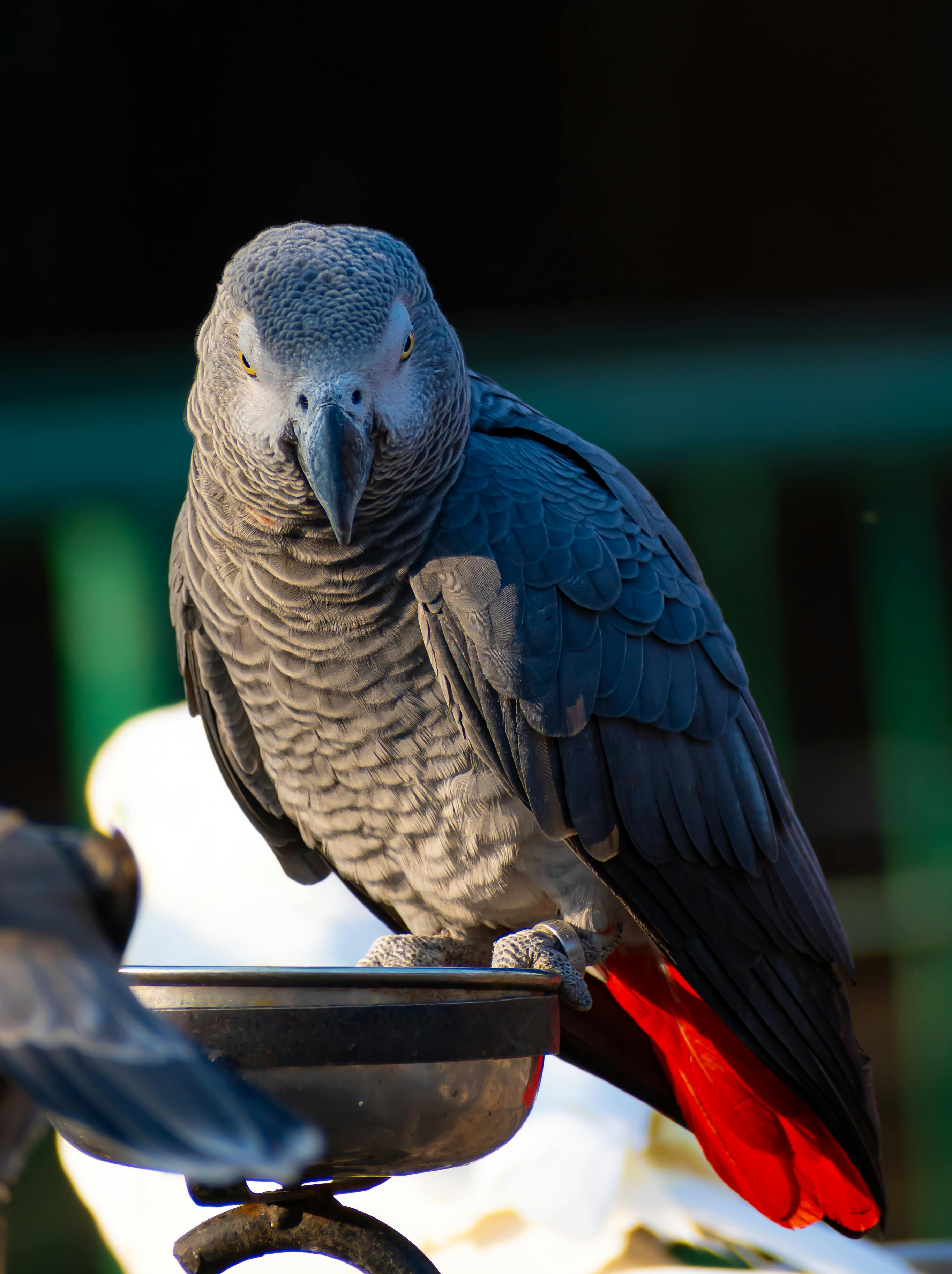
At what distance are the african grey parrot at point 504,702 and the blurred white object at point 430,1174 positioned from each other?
28 centimetres

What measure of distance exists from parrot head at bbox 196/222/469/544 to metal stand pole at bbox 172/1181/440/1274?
0.42 m

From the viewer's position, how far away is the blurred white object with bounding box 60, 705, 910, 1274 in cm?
123

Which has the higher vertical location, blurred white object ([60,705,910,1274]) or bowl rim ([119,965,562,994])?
bowl rim ([119,965,562,994])

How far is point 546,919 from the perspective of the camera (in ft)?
3.20

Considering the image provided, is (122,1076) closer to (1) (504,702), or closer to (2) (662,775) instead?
(1) (504,702)

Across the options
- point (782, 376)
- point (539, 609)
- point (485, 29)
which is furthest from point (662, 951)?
point (485, 29)

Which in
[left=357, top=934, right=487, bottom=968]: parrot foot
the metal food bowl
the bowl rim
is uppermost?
the bowl rim

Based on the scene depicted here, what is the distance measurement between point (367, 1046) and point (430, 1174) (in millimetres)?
765

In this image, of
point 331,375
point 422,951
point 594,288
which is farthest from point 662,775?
point 594,288

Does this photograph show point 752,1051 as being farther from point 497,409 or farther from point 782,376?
point 782,376

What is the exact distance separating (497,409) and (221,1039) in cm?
66

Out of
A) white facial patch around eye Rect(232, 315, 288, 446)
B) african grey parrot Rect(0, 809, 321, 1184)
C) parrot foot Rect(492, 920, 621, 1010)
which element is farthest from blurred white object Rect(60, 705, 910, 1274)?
african grey parrot Rect(0, 809, 321, 1184)

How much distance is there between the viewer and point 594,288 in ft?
7.84

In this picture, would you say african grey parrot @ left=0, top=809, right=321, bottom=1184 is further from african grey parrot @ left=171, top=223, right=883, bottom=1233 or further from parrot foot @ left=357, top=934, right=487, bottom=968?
parrot foot @ left=357, top=934, right=487, bottom=968
